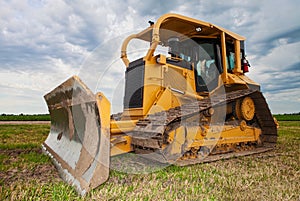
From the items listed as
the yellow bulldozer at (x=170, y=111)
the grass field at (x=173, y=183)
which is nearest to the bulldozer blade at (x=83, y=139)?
the yellow bulldozer at (x=170, y=111)

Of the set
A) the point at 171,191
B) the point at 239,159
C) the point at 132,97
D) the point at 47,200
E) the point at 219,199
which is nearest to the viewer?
the point at 47,200

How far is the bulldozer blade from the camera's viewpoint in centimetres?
276

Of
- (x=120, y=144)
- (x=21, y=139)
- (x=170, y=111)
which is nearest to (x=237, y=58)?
(x=170, y=111)

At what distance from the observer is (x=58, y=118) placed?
490cm

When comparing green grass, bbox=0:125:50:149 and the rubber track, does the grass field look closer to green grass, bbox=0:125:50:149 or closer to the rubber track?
the rubber track

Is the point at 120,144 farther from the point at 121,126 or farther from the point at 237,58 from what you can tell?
the point at 237,58

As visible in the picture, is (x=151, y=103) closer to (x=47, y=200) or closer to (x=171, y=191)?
Answer: (x=171, y=191)

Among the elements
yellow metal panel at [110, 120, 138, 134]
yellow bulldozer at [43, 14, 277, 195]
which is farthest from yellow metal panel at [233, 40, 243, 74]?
yellow metal panel at [110, 120, 138, 134]

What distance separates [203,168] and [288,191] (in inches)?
51.8

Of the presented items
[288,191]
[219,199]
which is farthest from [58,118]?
[288,191]

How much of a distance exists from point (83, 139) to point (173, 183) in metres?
1.32

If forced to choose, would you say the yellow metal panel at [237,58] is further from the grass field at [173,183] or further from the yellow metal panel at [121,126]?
the yellow metal panel at [121,126]

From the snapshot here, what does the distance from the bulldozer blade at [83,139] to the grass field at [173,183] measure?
14cm

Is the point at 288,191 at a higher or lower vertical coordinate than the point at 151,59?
lower
